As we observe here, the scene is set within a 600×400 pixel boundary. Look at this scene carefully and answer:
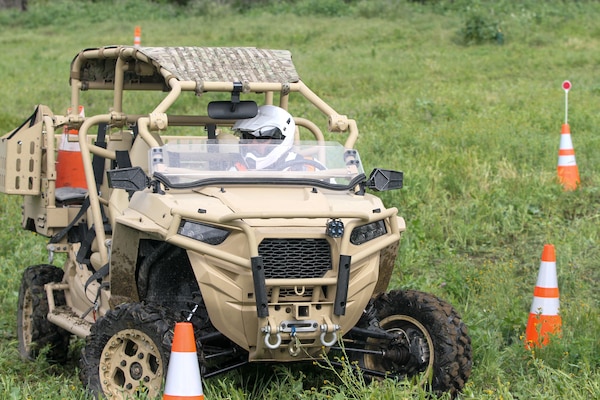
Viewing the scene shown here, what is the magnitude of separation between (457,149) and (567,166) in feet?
5.00

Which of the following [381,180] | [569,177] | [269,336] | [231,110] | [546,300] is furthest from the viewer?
[569,177]

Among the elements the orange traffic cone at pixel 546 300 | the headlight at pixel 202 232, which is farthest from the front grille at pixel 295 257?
the orange traffic cone at pixel 546 300

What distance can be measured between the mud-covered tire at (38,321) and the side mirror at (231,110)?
6.02 feet

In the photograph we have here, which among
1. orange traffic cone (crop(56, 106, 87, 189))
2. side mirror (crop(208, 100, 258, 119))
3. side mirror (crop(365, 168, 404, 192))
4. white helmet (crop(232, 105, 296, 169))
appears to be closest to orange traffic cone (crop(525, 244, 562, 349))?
side mirror (crop(365, 168, 404, 192))

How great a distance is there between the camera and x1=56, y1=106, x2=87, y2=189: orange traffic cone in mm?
8383

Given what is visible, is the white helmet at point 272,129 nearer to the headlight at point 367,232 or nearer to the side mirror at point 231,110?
the side mirror at point 231,110

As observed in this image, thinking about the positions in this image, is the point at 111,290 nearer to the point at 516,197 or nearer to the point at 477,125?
the point at 516,197

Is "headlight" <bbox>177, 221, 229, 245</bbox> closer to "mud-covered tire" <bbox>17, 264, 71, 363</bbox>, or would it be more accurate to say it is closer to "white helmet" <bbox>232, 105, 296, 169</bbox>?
"white helmet" <bbox>232, 105, 296, 169</bbox>

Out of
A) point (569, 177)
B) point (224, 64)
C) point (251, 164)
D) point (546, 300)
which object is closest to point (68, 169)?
point (224, 64)

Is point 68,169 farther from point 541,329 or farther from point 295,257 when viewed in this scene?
point 541,329

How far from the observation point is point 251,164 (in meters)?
6.38

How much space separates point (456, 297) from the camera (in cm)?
834

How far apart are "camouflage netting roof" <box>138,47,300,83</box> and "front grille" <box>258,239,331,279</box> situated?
1.51m

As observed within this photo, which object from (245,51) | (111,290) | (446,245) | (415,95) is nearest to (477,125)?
(415,95)
